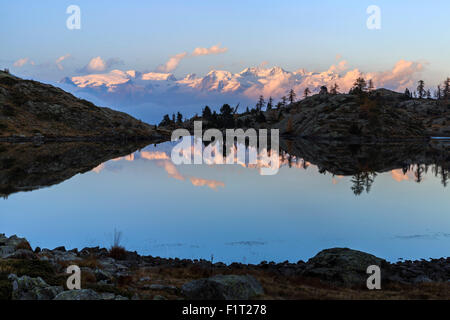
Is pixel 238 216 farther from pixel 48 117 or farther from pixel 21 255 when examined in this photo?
pixel 48 117

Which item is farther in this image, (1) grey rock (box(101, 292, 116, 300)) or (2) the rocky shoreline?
(2) the rocky shoreline

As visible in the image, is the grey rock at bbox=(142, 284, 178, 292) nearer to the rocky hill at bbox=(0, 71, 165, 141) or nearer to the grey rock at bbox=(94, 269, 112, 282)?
the grey rock at bbox=(94, 269, 112, 282)

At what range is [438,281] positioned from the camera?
18234mm

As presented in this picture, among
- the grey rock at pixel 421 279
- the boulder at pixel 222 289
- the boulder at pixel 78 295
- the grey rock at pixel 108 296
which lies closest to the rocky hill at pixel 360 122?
the grey rock at pixel 421 279

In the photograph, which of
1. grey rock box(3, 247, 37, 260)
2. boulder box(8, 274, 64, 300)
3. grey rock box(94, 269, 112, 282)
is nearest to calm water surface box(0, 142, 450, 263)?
grey rock box(3, 247, 37, 260)

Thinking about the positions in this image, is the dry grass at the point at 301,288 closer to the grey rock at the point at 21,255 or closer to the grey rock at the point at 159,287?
the grey rock at the point at 159,287

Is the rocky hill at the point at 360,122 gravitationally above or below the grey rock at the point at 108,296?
above

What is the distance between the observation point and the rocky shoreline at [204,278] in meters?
12.8

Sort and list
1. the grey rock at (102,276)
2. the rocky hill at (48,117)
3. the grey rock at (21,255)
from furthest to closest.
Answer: the rocky hill at (48,117) → the grey rock at (21,255) → the grey rock at (102,276)

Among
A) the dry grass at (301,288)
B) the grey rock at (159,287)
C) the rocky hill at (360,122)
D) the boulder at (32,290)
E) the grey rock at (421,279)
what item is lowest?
the grey rock at (421,279)

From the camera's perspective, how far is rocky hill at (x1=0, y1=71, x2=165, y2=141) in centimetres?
14588

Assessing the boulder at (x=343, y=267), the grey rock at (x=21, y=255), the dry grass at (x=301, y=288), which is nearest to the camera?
the dry grass at (x=301, y=288)

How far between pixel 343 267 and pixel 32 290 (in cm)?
1441
